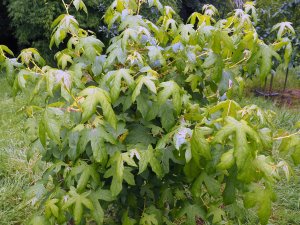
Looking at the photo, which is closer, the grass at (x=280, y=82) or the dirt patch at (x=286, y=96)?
the dirt patch at (x=286, y=96)

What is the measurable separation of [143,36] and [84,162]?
2.22 feet

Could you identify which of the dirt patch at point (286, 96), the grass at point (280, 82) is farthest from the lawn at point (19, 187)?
the grass at point (280, 82)

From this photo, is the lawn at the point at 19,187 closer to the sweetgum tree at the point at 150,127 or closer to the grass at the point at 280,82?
the sweetgum tree at the point at 150,127

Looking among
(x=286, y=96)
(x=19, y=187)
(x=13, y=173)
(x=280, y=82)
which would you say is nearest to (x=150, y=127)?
(x=19, y=187)

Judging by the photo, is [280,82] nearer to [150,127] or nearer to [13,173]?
[13,173]

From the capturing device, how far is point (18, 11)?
23.7 feet

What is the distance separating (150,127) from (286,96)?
6102 mm

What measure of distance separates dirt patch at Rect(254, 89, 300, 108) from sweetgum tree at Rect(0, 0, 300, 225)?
5.06 meters

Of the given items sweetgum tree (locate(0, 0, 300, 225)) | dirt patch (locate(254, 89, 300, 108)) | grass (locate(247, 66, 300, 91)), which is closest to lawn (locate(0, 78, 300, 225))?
sweetgum tree (locate(0, 0, 300, 225))

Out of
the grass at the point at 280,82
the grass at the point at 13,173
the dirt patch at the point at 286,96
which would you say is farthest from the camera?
the grass at the point at 280,82

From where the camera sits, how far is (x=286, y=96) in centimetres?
742

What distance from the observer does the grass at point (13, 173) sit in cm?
307

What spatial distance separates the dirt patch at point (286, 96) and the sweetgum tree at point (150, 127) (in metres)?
5.06

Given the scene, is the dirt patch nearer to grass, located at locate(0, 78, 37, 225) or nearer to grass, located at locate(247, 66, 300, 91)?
grass, located at locate(247, 66, 300, 91)
